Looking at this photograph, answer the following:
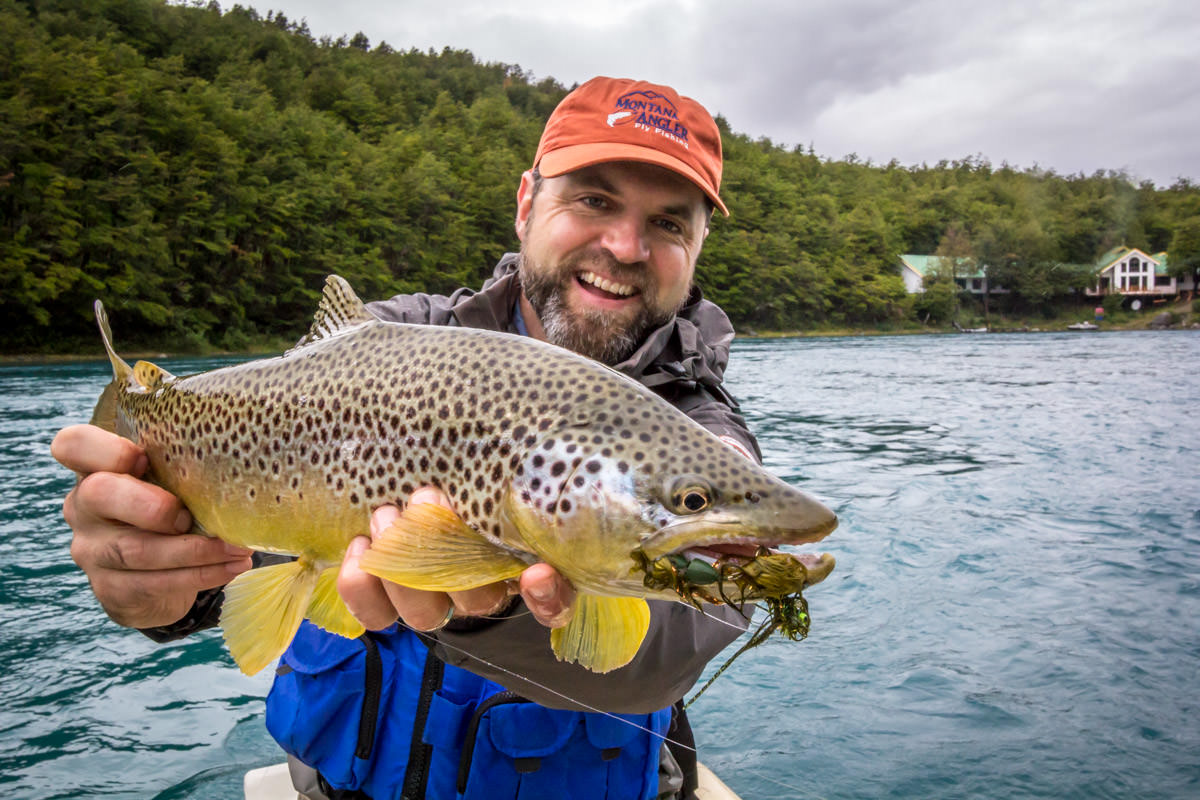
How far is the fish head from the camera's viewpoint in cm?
163

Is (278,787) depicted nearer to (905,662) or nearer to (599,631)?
(599,631)

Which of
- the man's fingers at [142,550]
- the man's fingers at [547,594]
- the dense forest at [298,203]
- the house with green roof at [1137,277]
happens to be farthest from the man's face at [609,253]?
the house with green roof at [1137,277]

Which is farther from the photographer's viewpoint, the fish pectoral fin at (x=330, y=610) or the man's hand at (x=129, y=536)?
the man's hand at (x=129, y=536)

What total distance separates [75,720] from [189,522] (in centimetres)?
412

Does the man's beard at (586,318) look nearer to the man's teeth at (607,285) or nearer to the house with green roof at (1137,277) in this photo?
the man's teeth at (607,285)

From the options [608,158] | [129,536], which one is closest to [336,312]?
[129,536]

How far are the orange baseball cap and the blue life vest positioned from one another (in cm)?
208

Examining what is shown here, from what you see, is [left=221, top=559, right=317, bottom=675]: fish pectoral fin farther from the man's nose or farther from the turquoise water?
the turquoise water

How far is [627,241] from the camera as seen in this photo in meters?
3.58

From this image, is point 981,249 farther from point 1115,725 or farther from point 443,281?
point 1115,725

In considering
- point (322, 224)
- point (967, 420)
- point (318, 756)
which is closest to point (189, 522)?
A: point (318, 756)

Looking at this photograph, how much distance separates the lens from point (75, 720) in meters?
5.32

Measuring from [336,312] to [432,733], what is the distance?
153 cm

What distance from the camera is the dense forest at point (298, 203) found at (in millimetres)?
38719
